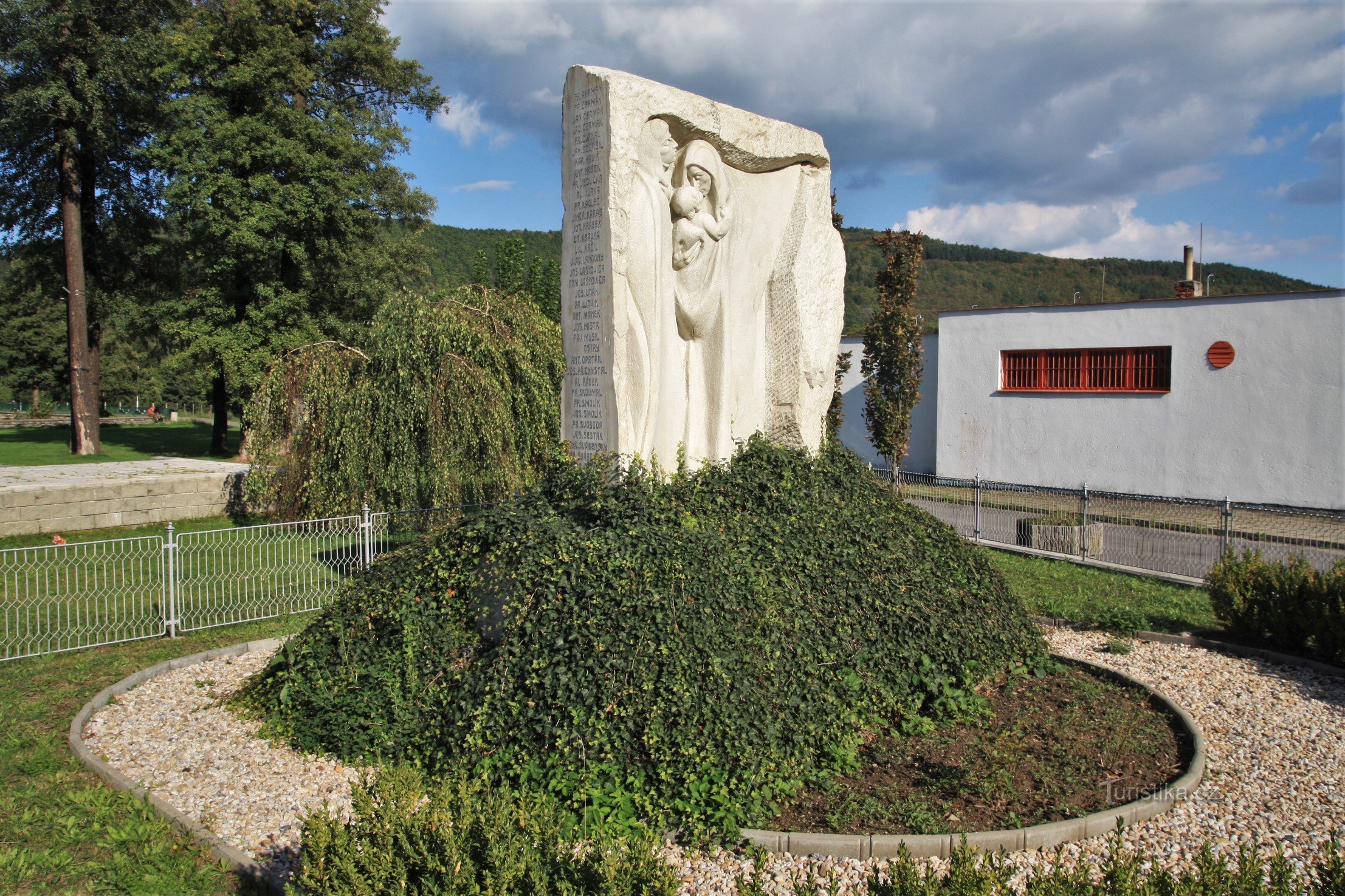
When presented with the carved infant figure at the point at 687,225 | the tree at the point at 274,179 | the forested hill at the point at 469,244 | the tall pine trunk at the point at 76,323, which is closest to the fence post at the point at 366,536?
the carved infant figure at the point at 687,225

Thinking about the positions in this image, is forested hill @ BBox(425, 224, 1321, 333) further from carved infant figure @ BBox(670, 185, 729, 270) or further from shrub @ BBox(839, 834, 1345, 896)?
shrub @ BBox(839, 834, 1345, 896)

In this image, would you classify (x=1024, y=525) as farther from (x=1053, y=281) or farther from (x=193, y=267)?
(x=1053, y=281)

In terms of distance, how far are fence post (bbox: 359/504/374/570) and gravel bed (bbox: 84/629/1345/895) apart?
2619mm

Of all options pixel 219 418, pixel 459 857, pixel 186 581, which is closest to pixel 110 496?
pixel 186 581

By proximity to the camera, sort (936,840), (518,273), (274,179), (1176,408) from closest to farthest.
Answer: (936,840) → (1176,408) → (274,179) → (518,273)

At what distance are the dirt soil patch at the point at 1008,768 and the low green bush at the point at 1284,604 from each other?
2137mm

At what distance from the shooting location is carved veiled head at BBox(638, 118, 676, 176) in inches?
244

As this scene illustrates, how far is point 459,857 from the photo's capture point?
2.83 meters

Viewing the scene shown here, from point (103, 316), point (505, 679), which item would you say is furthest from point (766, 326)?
point (103, 316)

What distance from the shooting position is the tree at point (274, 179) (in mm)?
19953

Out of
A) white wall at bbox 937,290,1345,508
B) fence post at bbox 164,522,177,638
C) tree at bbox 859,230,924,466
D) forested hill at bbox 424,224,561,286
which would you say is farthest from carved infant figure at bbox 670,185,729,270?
forested hill at bbox 424,224,561,286

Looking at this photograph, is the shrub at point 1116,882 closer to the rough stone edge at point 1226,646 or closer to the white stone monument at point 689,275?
the white stone monument at point 689,275

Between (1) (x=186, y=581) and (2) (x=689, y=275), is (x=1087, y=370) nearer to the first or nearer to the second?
(2) (x=689, y=275)

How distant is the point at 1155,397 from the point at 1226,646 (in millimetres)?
12424
